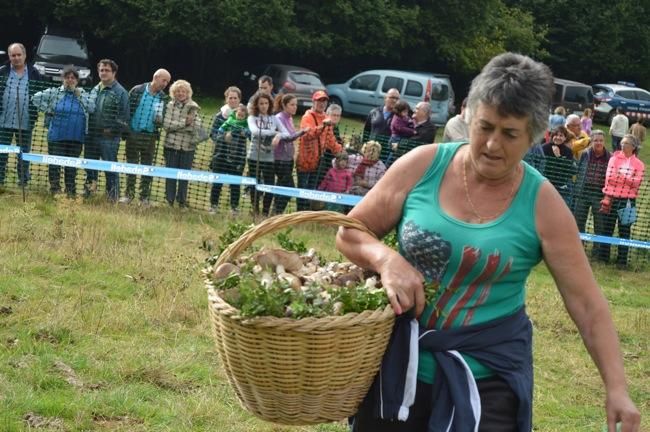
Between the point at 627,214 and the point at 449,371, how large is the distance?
10515 mm

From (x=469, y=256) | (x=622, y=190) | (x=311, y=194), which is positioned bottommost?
(x=311, y=194)

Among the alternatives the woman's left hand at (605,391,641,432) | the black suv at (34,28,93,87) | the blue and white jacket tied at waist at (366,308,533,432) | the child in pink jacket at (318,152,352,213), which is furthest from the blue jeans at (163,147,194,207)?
the black suv at (34,28,93,87)

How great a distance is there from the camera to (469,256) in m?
3.19

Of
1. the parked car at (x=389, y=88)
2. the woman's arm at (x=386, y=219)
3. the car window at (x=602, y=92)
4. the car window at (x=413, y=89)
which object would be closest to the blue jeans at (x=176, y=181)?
the woman's arm at (x=386, y=219)

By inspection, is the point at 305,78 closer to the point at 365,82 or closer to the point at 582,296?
the point at 365,82

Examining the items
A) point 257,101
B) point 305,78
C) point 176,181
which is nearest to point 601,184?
point 257,101

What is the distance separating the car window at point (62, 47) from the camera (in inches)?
1128

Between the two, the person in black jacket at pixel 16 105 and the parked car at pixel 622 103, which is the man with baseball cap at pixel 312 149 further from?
the parked car at pixel 622 103

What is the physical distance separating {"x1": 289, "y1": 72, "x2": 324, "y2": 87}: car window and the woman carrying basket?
28.4 meters

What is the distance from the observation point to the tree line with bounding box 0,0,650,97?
3206 cm

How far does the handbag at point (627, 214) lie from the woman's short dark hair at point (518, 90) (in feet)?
34.0

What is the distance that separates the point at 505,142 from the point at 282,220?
74 centimetres

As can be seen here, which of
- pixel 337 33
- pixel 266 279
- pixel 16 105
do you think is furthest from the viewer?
pixel 337 33

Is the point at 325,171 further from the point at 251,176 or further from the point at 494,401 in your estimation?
the point at 494,401
